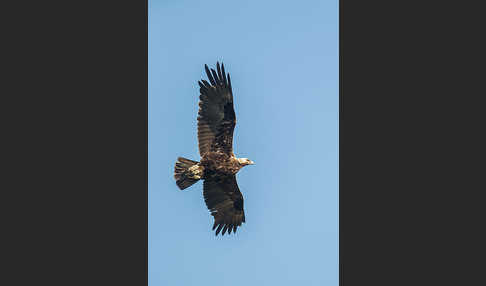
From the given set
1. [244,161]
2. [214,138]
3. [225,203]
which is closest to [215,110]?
[214,138]

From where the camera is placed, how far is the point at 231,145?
11.9 m

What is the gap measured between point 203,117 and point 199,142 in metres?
0.47

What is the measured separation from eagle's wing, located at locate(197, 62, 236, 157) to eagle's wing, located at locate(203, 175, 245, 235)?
1040 mm

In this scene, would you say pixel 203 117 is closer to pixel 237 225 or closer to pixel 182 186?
pixel 182 186

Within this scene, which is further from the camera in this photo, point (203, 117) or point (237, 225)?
point (237, 225)

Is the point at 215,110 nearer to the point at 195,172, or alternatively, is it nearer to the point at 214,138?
the point at 214,138

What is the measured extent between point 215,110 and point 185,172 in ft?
4.16

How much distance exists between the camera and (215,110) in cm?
1176

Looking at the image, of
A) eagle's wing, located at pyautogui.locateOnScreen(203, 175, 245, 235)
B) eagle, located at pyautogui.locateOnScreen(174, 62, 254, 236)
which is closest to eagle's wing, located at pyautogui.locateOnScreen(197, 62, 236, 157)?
eagle, located at pyautogui.locateOnScreen(174, 62, 254, 236)

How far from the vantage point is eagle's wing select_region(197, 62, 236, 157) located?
462 inches

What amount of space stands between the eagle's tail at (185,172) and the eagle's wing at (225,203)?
0.58 m

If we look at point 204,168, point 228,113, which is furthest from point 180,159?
point 228,113

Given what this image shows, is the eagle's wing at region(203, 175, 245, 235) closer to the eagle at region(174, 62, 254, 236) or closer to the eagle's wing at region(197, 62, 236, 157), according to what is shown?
the eagle at region(174, 62, 254, 236)

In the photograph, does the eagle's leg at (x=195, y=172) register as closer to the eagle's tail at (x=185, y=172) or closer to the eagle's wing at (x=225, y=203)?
the eagle's tail at (x=185, y=172)
